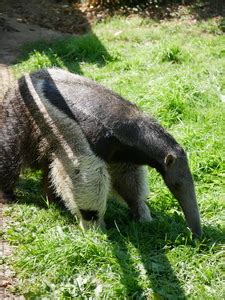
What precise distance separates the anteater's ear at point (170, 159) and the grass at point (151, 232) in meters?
0.61

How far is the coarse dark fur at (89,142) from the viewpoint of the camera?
171 inches

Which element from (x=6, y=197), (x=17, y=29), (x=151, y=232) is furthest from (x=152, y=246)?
(x=17, y=29)

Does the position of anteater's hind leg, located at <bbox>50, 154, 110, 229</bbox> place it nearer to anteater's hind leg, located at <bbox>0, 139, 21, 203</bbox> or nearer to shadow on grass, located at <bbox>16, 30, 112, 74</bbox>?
anteater's hind leg, located at <bbox>0, 139, 21, 203</bbox>

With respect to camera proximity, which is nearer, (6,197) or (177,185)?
(177,185)

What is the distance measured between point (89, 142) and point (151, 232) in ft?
3.11

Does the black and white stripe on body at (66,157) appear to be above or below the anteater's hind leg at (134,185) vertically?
above

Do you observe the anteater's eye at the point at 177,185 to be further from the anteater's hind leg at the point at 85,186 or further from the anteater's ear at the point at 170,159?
the anteater's hind leg at the point at 85,186

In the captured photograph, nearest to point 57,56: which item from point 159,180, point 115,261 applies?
point 159,180

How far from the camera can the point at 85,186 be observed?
14.7ft

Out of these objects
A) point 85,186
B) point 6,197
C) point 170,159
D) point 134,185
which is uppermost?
point 170,159

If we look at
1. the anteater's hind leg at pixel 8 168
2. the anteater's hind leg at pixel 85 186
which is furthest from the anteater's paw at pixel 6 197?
the anteater's hind leg at pixel 85 186

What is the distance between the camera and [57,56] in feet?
30.1

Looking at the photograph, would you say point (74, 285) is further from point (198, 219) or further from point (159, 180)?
point (159, 180)

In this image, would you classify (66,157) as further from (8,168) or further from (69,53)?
(69,53)
